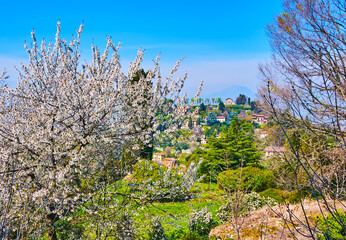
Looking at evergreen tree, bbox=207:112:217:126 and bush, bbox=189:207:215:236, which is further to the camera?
evergreen tree, bbox=207:112:217:126

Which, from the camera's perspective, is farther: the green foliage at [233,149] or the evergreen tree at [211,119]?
the evergreen tree at [211,119]

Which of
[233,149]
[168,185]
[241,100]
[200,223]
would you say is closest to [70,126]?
[168,185]

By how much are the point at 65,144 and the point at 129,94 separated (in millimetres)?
1829

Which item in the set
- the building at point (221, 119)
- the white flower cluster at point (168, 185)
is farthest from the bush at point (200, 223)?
the building at point (221, 119)

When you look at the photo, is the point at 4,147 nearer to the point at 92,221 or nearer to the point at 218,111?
the point at 92,221

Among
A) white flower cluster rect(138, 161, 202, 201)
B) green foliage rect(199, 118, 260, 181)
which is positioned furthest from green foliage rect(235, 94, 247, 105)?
white flower cluster rect(138, 161, 202, 201)

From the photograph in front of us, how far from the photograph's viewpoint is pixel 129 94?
5.29m

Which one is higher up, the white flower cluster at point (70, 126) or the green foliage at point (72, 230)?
the white flower cluster at point (70, 126)

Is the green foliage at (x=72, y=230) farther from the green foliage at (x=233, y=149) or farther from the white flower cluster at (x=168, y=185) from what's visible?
the green foliage at (x=233, y=149)

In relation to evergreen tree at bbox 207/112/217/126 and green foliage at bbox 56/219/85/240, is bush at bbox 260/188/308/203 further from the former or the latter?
evergreen tree at bbox 207/112/217/126

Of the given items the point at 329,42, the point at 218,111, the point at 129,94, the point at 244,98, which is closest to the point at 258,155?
the point at 329,42

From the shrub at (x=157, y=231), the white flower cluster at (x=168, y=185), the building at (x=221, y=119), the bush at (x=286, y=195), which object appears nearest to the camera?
the white flower cluster at (x=168, y=185)

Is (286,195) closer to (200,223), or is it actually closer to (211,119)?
(200,223)

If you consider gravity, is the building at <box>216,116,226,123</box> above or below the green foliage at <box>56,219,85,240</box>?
above
